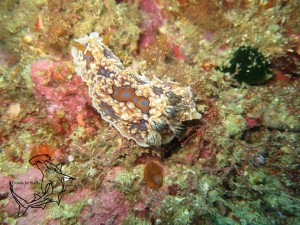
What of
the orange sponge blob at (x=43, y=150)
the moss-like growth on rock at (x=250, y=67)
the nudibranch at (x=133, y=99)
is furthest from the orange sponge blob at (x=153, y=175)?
the moss-like growth on rock at (x=250, y=67)

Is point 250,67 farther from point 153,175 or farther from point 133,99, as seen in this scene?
point 153,175

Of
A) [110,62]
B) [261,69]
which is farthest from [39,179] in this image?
[261,69]

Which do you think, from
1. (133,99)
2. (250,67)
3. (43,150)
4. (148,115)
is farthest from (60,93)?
(250,67)

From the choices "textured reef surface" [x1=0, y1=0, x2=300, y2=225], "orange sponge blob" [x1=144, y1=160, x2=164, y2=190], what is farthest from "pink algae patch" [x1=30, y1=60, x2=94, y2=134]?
"orange sponge blob" [x1=144, y1=160, x2=164, y2=190]

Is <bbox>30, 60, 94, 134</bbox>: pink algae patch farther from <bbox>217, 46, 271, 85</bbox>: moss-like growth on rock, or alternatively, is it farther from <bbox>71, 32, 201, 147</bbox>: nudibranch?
<bbox>217, 46, 271, 85</bbox>: moss-like growth on rock

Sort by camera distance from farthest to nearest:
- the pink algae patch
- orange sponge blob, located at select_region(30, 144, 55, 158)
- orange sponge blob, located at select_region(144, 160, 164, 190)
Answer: the pink algae patch → orange sponge blob, located at select_region(30, 144, 55, 158) → orange sponge blob, located at select_region(144, 160, 164, 190)

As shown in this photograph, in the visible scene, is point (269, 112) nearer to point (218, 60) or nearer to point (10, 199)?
point (218, 60)

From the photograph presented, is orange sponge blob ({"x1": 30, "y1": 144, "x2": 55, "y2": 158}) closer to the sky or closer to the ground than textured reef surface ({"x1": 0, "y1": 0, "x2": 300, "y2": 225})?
closer to the ground
